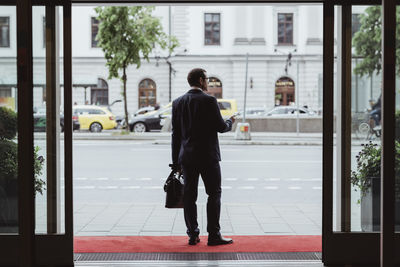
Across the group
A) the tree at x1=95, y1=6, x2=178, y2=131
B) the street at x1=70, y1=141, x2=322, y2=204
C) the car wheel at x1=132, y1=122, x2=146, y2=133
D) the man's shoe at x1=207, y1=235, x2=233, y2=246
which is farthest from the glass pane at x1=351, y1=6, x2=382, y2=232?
the car wheel at x1=132, y1=122, x2=146, y2=133

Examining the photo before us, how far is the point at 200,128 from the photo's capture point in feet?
17.3

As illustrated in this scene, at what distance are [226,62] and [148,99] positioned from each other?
603 cm

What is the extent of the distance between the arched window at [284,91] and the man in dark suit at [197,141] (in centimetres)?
3235

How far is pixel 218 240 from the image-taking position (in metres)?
5.55

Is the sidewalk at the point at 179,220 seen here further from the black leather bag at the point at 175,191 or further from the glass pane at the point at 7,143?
the glass pane at the point at 7,143

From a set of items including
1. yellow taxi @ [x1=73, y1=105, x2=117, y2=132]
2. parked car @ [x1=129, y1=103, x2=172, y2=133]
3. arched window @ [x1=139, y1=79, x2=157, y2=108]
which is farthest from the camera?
arched window @ [x1=139, y1=79, x2=157, y2=108]

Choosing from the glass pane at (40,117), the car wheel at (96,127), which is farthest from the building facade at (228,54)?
the glass pane at (40,117)

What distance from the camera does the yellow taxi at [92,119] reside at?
2725 centimetres

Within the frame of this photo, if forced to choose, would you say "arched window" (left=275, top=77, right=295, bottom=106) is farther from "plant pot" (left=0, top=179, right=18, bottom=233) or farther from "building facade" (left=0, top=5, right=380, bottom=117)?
"plant pot" (left=0, top=179, right=18, bottom=233)

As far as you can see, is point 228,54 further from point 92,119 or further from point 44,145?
point 44,145

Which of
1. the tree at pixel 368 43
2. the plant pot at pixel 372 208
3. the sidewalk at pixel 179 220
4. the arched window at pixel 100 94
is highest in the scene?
the arched window at pixel 100 94

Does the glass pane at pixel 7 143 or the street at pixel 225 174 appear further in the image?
the street at pixel 225 174

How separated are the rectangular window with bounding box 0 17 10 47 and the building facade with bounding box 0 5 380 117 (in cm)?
3203

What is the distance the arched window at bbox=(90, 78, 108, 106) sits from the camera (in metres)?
37.5
